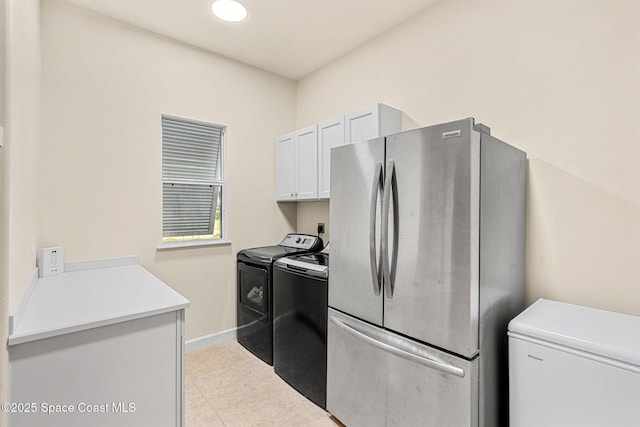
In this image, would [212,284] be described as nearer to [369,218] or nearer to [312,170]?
[312,170]

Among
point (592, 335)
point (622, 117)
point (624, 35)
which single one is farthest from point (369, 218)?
point (624, 35)

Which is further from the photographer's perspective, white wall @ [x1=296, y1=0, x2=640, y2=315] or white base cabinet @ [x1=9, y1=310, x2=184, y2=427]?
white wall @ [x1=296, y1=0, x2=640, y2=315]

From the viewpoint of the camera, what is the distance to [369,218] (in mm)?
1680

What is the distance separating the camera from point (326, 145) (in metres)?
2.77

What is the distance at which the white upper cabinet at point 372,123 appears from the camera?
235 cm

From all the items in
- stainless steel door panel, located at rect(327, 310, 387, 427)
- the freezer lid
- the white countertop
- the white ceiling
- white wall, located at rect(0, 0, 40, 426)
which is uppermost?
the white ceiling

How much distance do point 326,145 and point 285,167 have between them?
68cm

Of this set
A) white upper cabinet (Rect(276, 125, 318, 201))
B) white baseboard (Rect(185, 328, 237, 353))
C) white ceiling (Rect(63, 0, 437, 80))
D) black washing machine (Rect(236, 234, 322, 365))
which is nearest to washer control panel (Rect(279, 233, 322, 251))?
black washing machine (Rect(236, 234, 322, 365))

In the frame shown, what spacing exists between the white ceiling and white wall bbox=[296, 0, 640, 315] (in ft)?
1.54

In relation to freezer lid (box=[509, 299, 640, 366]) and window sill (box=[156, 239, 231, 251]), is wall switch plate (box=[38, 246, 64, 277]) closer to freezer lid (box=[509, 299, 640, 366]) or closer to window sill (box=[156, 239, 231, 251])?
window sill (box=[156, 239, 231, 251])

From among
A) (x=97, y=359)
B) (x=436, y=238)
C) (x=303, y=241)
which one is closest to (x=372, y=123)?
(x=436, y=238)

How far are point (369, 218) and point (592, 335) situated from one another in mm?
1053

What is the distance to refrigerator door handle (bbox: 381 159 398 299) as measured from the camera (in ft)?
5.13

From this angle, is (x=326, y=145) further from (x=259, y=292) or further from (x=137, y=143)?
(x=137, y=143)
